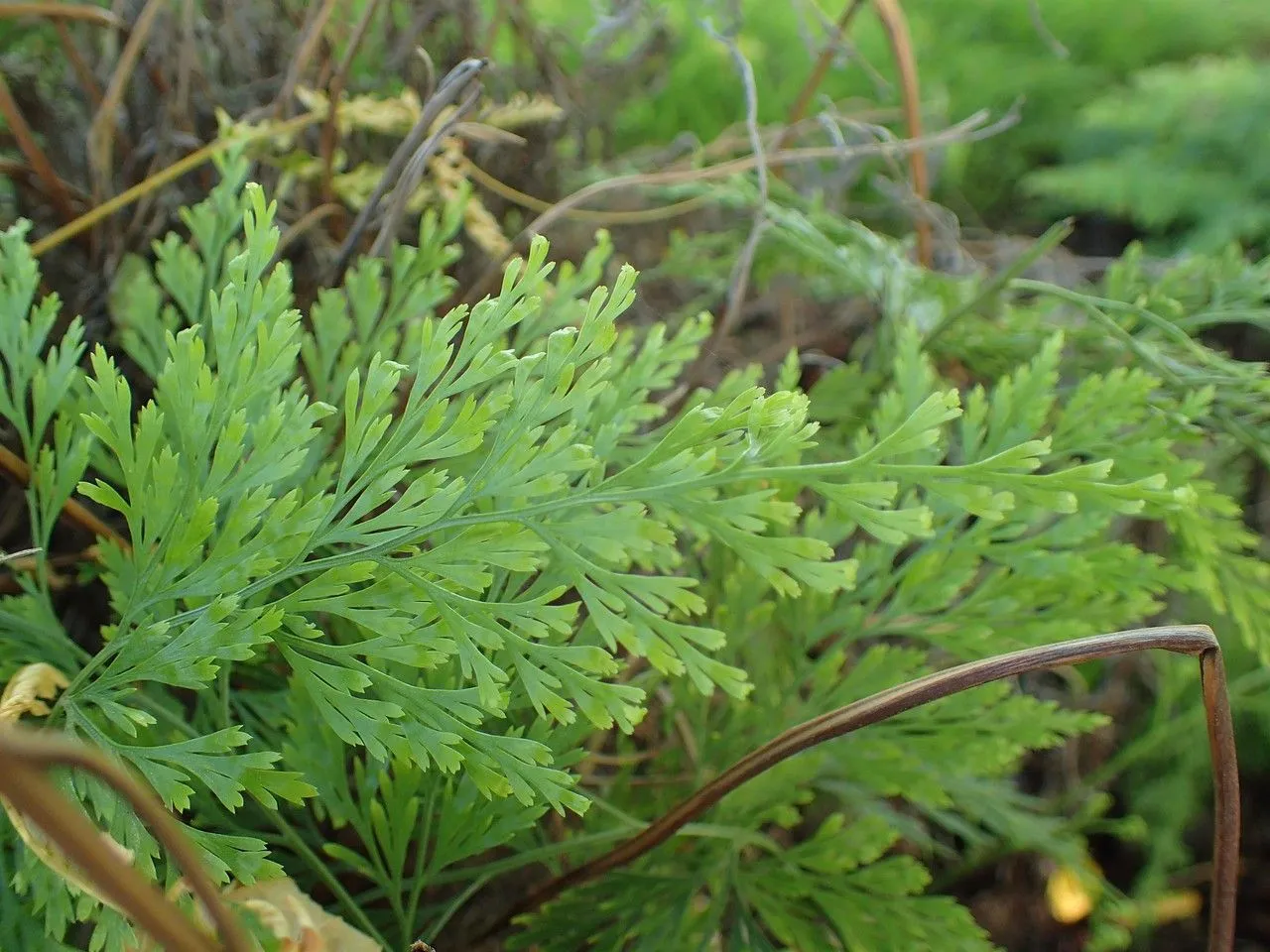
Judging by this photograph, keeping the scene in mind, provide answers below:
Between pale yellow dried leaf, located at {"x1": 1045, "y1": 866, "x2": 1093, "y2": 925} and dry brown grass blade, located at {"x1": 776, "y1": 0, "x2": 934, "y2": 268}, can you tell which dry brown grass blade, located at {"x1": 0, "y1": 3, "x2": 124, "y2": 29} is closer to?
dry brown grass blade, located at {"x1": 776, "y1": 0, "x2": 934, "y2": 268}

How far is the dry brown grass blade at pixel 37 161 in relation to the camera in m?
0.54

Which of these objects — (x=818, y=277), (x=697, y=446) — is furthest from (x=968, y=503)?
(x=818, y=277)

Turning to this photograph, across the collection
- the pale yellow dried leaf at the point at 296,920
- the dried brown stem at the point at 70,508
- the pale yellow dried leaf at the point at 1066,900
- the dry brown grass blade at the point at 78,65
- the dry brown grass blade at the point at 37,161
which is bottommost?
the pale yellow dried leaf at the point at 1066,900

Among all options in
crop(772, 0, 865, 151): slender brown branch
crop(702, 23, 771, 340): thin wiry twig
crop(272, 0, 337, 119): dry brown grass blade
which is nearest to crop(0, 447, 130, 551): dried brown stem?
crop(272, 0, 337, 119): dry brown grass blade

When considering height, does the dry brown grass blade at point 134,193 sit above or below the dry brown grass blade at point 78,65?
below

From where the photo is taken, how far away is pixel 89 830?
7.9 inches

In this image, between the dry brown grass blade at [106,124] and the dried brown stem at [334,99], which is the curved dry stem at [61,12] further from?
the dried brown stem at [334,99]

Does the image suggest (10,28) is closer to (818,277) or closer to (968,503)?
(818,277)

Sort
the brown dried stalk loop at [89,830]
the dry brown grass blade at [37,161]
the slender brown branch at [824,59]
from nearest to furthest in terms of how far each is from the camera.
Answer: the brown dried stalk loop at [89,830]
the dry brown grass blade at [37,161]
the slender brown branch at [824,59]

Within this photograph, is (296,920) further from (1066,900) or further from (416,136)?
(1066,900)

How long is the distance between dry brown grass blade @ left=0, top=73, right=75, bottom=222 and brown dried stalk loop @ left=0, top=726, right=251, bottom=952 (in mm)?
476

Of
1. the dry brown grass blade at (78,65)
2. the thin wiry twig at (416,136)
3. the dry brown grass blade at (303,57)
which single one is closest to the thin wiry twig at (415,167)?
the thin wiry twig at (416,136)

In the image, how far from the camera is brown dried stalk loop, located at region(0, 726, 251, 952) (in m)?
0.19

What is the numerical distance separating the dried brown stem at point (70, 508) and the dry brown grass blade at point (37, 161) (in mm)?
207
